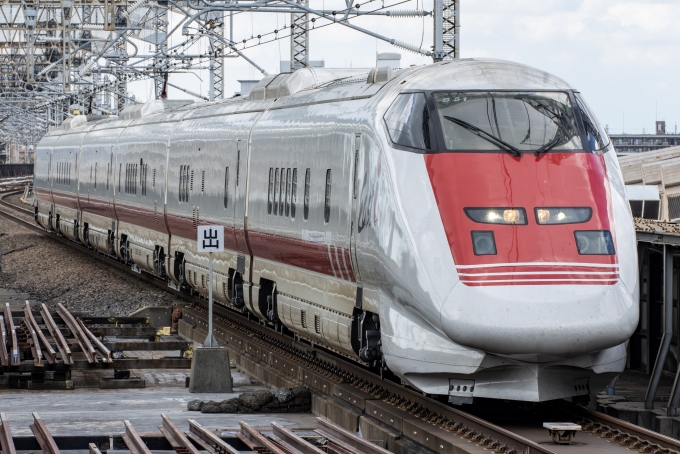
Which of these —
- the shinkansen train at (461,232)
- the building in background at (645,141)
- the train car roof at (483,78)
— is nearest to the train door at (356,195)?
the shinkansen train at (461,232)

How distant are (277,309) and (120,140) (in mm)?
13750

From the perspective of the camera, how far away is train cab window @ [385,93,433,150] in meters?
12.0

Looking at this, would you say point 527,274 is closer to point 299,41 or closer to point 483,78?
point 483,78

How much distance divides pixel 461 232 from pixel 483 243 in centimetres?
23

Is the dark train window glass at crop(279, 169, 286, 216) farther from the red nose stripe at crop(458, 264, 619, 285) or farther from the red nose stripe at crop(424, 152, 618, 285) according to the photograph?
the red nose stripe at crop(458, 264, 619, 285)

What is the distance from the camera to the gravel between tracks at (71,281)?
89.8 ft

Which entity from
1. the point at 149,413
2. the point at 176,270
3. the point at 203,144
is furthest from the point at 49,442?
the point at 176,270

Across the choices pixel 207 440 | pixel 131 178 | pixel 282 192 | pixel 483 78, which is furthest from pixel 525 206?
pixel 131 178

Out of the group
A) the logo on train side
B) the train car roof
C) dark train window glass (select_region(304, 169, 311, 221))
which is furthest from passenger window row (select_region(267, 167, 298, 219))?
the train car roof

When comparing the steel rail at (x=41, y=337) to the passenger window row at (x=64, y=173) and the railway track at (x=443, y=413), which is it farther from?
the passenger window row at (x=64, y=173)

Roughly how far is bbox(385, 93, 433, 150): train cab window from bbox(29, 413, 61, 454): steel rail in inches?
168

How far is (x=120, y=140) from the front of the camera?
29.3m

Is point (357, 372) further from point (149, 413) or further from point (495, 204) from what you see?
point (495, 204)

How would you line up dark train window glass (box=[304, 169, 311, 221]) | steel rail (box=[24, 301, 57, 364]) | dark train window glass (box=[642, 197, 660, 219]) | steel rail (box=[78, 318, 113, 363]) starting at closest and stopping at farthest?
dark train window glass (box=[304, 169, 311, 221]), steel rail (box=[24, 301, 57, 364]), steel rail (box=[78, 318, 113, 363]), dark train window glass (box=[642, 197, 660, 219])
